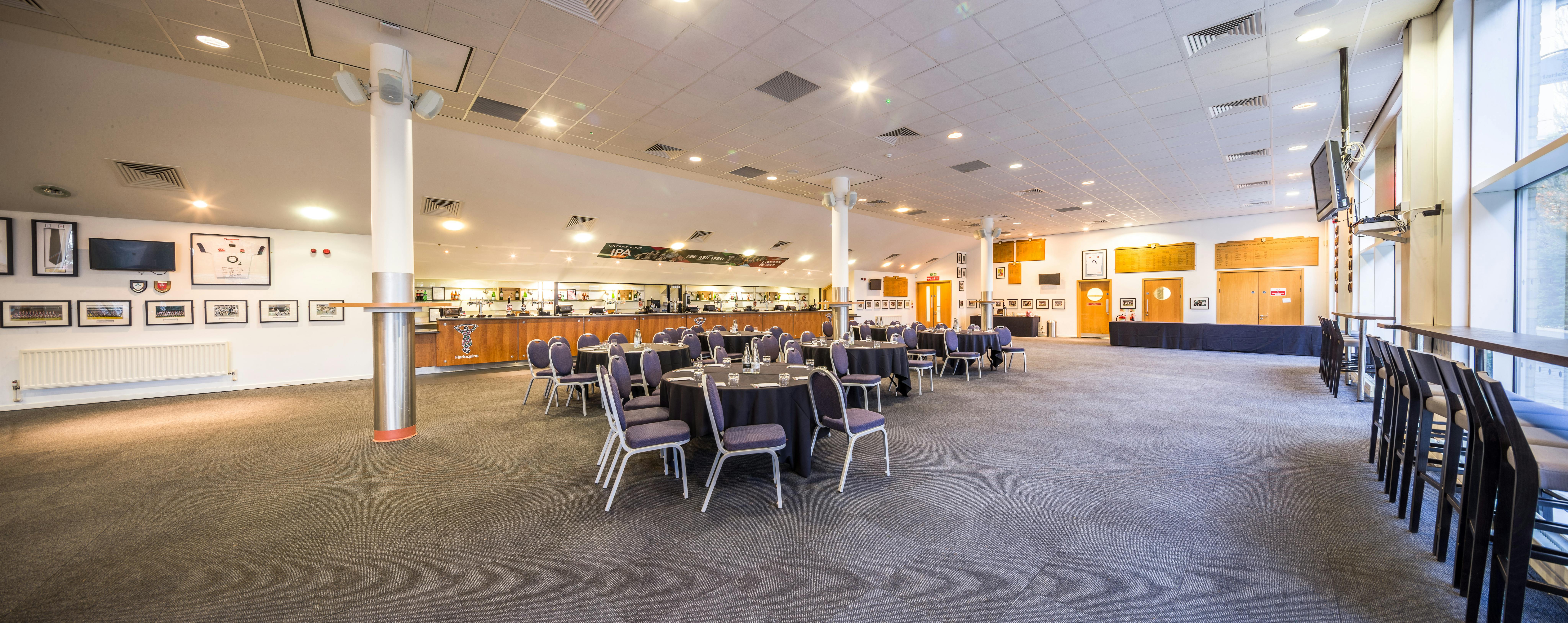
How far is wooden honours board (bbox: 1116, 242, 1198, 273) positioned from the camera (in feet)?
46.9

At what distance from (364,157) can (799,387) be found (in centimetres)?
711

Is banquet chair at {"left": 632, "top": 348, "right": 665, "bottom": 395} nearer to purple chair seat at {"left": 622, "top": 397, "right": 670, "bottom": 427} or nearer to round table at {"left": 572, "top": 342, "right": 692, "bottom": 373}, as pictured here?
purple chair seat at {"left": 622, "top": 397, "right": 670, "bottom": 427}

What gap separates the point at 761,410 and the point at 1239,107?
6.75 metres

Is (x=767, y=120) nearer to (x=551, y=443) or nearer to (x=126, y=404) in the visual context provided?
(x=551, y=443)

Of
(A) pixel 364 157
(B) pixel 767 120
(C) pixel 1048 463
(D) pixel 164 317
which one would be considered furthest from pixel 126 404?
(C) pixel 1048 463

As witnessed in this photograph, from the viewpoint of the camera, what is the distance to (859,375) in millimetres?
5734

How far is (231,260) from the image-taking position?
767cm

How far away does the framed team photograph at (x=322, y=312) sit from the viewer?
8219 millimetres

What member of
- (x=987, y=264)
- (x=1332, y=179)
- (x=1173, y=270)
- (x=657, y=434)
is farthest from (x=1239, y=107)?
(x=1173, y=270)

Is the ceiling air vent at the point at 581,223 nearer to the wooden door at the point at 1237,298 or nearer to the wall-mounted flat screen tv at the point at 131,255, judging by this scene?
the wall-mounted flat screen tv at the point at 131,255

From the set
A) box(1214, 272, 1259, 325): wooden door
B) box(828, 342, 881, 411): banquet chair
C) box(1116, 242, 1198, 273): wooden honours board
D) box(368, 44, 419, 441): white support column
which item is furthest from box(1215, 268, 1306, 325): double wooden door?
box(368, 44, 419, 441): white support column

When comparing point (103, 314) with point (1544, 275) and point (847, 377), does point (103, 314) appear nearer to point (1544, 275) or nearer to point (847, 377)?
point (847, 377)

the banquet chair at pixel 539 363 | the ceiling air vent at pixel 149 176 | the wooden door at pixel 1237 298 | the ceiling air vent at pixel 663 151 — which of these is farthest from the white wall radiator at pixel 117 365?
the wooden door at pixel 1237 298

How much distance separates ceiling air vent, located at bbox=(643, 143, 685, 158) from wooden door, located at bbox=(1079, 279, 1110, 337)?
1407 cm
